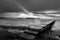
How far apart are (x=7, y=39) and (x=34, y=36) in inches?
9.9

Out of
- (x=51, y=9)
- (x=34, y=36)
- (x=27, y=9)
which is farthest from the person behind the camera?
(x=51, y=9)

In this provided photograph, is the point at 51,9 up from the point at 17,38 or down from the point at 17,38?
up

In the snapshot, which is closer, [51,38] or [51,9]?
[51,38]

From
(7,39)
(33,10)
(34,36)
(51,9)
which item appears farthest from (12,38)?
(51,9)

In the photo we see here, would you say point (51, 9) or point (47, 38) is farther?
point (51, 9)

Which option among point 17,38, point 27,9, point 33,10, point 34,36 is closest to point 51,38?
point 34,36

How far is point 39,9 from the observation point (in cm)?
321

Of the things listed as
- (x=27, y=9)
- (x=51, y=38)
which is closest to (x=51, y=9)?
(x=27, y=9)

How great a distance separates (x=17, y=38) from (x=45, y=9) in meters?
2.79

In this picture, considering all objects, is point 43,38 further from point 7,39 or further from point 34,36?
point 7,39

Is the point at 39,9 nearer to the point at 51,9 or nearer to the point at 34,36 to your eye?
the point at 51,9

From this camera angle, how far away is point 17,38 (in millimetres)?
653

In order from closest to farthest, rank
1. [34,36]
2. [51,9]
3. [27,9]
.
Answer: [34,36]
[27,9]
[51,9]

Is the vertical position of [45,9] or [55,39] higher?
[45,9]
